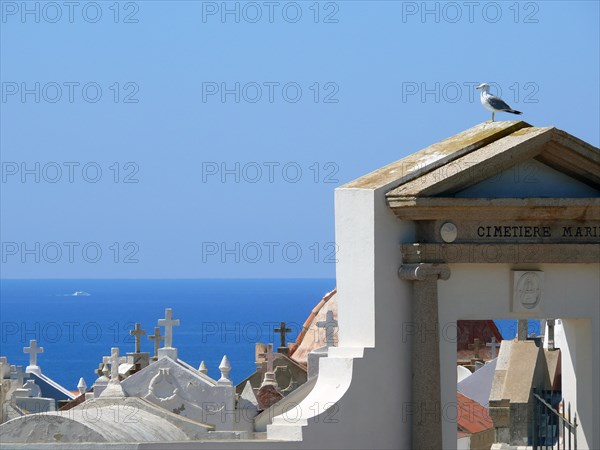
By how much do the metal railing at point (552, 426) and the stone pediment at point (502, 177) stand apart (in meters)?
2.07

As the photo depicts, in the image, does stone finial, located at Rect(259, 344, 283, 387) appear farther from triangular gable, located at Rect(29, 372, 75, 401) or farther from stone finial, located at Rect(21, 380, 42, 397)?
triangular gable, located at Rect(29, 372, 75, 401)

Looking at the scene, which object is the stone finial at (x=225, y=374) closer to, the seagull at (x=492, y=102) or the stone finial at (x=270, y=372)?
the stone finial at (x=270, y=372)

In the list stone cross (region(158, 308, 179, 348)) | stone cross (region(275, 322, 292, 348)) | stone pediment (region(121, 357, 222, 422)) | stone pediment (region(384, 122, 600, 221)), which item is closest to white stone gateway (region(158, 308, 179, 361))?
stone cross (region(158, 308, 179, 348))

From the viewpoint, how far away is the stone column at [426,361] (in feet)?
60.4

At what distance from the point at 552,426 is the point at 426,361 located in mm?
2325

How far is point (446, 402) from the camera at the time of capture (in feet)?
61.2

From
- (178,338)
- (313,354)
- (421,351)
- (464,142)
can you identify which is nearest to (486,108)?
(464,142)

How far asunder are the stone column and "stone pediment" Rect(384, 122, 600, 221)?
0.62m

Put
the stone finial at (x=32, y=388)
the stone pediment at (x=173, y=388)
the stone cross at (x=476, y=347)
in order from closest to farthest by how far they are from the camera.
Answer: the stone pediment at (x=173, y=388) < the stone finial at (x=32, y=388) < the stone cross at (x=476, y=347)

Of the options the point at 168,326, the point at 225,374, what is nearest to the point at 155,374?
the point at 225,374

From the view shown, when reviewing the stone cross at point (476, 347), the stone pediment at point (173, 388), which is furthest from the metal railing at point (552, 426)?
the stone cross at point (476, 347)

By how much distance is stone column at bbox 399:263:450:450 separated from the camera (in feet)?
60.4

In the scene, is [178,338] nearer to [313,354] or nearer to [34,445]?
[313,354]

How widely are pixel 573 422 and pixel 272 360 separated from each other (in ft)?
55.6
